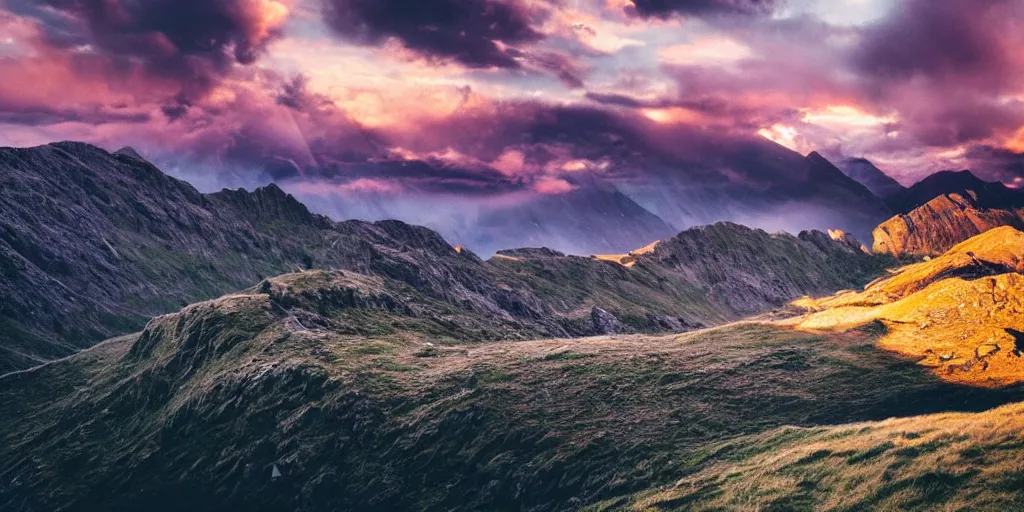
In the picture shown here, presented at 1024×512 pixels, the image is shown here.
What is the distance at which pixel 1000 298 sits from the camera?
238ft

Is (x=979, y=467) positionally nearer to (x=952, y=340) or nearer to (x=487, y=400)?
(x=952, y=340)

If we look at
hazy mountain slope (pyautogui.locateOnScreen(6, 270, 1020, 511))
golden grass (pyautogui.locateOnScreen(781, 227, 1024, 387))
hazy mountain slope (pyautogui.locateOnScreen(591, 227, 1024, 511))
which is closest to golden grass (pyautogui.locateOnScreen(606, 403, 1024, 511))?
hazy mountain slope (pyautogui.locateOnScreen(591, 227, 1024, 511))

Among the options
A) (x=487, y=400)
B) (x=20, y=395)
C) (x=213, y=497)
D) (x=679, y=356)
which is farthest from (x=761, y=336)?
(x=20, y=395)

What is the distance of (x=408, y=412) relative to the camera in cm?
7688

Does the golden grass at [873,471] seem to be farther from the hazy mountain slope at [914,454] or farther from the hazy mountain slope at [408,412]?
→ the hazy mountain slope at [408,412]

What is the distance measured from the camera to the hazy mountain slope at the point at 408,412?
63375 mm

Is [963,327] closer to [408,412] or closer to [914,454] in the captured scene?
[914,454]

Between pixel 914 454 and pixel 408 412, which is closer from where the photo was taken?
pixel 914 454

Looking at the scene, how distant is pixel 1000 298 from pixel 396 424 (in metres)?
68.0

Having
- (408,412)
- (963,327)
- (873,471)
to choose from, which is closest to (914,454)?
(873,471)

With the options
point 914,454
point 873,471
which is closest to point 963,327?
point 914,454

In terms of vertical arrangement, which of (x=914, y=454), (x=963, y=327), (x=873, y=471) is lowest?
(x=873, y=471)

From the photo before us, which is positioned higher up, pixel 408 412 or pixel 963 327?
pixel 963 327

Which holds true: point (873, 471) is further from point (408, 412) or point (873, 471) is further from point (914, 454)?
point (408, 412)
